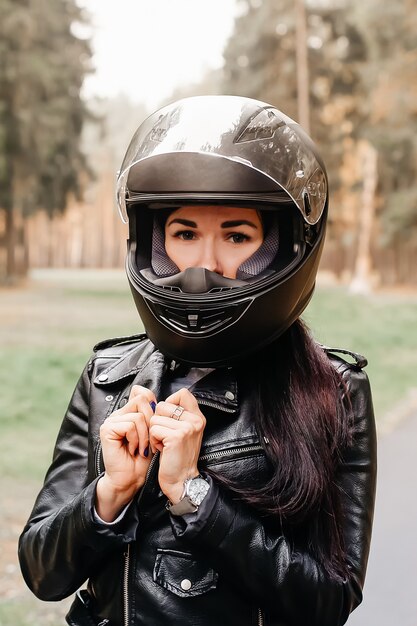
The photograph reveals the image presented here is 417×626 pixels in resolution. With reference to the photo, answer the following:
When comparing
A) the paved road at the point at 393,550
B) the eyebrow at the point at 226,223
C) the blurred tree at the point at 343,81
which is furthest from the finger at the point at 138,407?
the blurred tree at the point at 343,81

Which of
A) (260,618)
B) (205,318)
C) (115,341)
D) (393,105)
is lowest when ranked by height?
(260,618)

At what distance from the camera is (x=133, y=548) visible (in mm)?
1672

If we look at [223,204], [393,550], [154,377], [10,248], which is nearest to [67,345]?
[393,550]

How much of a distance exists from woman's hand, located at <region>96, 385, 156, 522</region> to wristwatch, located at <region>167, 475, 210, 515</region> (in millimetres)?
84

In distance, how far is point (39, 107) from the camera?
2189 cm

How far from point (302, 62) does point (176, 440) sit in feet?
97.8

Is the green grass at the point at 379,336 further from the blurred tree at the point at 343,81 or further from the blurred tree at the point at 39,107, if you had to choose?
the blurred tree at the point at 39,107

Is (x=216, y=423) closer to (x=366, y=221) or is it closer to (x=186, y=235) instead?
(x=186, y=235)

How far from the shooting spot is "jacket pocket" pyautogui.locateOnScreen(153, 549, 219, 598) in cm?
163

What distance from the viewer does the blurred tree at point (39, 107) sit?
20359 mm

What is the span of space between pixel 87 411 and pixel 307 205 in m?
0.62

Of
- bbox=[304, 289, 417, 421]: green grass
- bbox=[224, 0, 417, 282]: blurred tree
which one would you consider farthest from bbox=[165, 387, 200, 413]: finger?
bbox=[224, 0, 417, 282]: blurred tree

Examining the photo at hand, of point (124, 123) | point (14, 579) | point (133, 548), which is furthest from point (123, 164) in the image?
point (124, 123)

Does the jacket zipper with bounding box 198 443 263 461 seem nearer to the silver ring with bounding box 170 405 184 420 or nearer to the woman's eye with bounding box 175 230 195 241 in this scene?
the silver ring with bounding box 170 405 184 420
